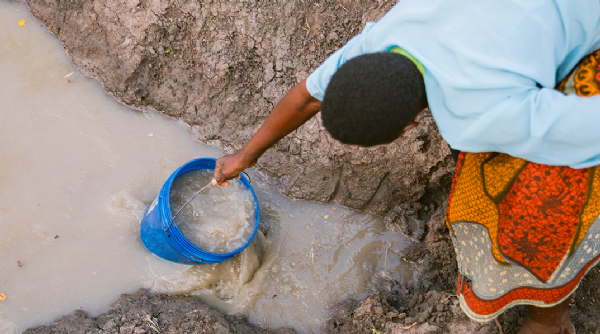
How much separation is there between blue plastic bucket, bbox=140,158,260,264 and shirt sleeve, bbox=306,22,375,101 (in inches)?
33.9

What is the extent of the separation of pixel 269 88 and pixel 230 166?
88cm

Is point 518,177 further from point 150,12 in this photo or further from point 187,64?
point 150,12

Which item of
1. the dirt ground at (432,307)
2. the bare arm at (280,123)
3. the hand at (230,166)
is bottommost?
the dirt ground at (432,307)

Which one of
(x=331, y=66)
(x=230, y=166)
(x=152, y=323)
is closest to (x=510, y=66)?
(x=331, y=66)

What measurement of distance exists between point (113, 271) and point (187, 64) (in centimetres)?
136

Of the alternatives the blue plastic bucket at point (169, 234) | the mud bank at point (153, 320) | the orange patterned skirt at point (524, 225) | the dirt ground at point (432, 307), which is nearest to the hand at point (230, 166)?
the blue plastic bucket at point (169, 234)

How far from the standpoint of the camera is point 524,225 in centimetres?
142

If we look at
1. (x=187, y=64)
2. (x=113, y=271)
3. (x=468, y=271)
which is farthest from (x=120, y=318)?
(x=468, y=271)

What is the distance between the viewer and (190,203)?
7.37ft

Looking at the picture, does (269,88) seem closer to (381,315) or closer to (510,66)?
(381,315)

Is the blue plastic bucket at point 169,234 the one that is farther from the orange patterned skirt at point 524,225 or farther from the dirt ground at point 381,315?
the orange patterned skirt at point 524,225

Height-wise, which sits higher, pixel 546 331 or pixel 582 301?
pixel 546 331

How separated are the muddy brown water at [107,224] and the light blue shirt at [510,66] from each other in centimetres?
150

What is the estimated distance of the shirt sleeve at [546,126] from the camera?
1124 millimetres
